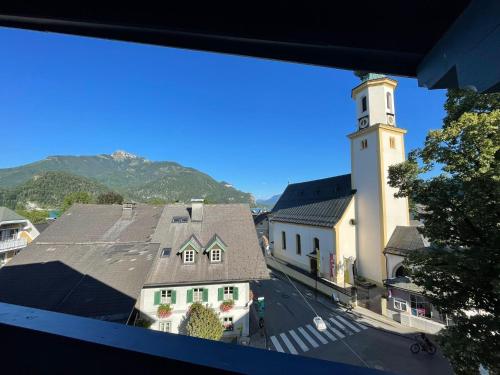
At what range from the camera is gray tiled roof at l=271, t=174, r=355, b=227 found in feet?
74.5

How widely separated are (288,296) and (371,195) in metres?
10.3

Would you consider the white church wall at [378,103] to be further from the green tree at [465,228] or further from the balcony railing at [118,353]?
the balcony railing at [118,353]

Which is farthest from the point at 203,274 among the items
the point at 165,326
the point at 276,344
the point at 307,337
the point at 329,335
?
the point at 329,335

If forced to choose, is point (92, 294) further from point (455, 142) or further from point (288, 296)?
point (288, 296)

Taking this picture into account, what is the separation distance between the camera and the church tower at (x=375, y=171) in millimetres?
19375

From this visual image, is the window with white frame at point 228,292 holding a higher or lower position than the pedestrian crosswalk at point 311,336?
higher

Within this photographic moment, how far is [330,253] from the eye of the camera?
21766mm

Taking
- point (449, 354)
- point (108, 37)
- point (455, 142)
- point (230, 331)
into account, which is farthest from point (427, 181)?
point (230, 331)

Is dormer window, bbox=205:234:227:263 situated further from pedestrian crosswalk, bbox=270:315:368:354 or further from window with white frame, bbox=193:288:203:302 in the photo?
pedestrian crosswalk, bbox=270:315:368:354

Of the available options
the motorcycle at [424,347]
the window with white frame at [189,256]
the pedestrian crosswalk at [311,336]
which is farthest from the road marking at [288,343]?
the window with white frame at [189,256]

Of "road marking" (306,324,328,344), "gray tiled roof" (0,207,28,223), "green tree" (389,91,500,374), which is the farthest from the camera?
"gray tiled roof" (0,207,28,223)

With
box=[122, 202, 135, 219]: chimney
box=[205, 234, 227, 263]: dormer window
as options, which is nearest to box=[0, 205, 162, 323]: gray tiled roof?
box=[122, 202, 135, 219]: chimney

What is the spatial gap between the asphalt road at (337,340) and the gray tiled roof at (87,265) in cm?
805

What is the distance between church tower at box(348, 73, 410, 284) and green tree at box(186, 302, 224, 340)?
13.2m
